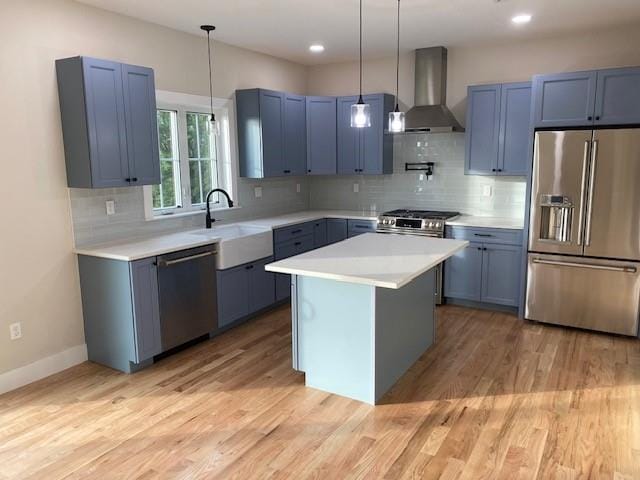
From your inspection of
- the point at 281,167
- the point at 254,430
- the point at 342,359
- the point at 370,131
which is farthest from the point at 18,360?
the point at 370,131

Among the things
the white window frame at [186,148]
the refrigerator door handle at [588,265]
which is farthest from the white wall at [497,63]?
the refrigerator door handle at [588,265]

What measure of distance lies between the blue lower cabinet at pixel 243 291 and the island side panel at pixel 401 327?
167 centimetres

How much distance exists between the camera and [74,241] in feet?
12.3

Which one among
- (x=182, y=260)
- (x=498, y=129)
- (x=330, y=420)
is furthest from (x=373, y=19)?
(x=330, y=420)

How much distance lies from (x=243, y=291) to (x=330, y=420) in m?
1.88

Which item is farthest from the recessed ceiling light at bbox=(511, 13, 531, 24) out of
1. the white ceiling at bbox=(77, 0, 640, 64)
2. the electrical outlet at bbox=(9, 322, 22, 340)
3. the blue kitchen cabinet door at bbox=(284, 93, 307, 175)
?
the electrical outlet at bbox=(9, 322, 22, 340)

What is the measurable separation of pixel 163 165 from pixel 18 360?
1.99 metres

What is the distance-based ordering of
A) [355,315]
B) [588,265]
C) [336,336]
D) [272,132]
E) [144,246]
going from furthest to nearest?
[272,132] < [588,265] < [144,246] < [336,336] < [355,315]

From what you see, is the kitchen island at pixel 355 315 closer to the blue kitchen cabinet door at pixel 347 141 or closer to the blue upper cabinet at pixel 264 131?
the blue upper cabinet at pixel 264 131

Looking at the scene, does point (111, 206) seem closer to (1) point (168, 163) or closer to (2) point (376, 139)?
(1) point (168, 163)

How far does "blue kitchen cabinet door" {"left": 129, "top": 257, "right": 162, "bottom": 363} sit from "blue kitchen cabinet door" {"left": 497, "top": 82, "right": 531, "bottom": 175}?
349 centimetres

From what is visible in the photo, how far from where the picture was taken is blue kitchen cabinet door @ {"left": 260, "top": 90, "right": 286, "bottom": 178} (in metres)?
5.17

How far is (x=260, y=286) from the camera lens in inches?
189

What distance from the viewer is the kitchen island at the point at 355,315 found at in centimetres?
305
